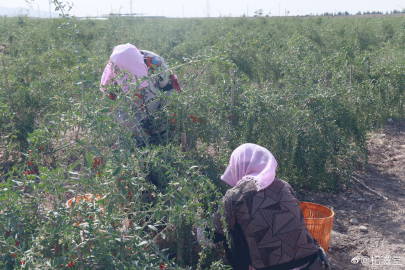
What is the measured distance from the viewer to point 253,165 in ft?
9.91

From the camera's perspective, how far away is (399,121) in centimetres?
759

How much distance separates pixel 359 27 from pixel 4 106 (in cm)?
1315

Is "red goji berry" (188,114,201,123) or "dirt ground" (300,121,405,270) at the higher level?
"red goji berry" (188,114,201,123)

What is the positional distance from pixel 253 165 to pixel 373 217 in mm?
2133

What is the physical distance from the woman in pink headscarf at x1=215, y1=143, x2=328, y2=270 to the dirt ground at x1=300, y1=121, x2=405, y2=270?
95cm

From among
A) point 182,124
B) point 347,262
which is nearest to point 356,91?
point 347,262

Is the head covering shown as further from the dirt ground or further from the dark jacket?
the dirt ground

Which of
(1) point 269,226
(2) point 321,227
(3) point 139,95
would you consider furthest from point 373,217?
(3) point 139,95

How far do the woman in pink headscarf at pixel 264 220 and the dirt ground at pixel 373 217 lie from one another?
948 millimetres

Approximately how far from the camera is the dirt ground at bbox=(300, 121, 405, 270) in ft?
13.0

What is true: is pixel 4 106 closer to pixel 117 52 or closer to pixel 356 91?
pixel 117 52

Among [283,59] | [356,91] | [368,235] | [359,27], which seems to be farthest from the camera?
[359,27]

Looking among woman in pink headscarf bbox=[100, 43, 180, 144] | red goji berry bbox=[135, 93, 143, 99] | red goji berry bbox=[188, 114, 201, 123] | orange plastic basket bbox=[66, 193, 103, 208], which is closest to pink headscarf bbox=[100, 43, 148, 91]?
woman in pink headscarf bbox=[100, 43, 180, 144]

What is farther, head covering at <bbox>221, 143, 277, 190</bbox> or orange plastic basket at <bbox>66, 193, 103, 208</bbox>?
head covering at <bbox>221, 143, 277, 190</bbox>
